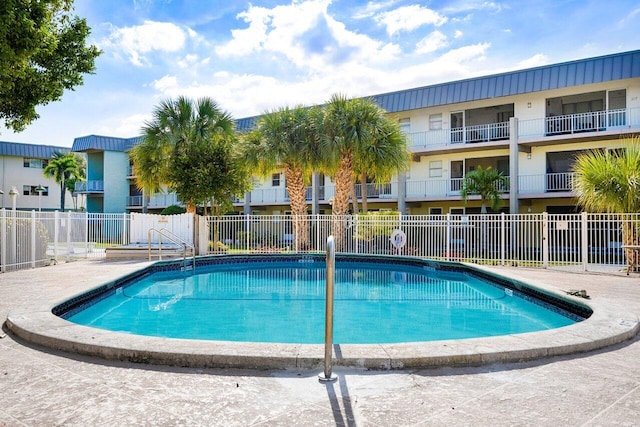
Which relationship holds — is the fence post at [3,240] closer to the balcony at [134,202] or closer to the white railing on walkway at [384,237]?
the white railing on walkway at [384,237]

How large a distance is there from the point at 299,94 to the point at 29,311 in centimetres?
1766

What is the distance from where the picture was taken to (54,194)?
4631cm

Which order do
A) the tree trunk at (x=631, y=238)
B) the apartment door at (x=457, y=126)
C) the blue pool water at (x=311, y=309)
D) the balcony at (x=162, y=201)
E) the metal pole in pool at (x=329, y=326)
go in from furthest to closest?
the balcony at (x=162, y=201)
the apartment door at (x=457, y=126)
the tree trunk at (x=631, y=238)
the blue pool water at (x=311, y=309)
the metal pole in pool at (x=329, y=326)

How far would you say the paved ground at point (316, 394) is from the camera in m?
3.24

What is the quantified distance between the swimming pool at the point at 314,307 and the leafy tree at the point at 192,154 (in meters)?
5.79

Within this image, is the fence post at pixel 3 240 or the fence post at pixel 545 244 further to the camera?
the fence post at pixel 545 244

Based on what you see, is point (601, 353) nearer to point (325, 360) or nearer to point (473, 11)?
point (325, 360)

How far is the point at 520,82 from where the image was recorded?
74.2ft

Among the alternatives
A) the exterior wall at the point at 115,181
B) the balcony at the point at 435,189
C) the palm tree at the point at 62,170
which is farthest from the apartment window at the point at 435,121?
the palm tree at the point at 62,170

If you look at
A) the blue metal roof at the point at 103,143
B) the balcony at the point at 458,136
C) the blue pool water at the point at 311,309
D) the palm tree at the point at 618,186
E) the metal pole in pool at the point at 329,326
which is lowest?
the blue pool water at the point at 311,309

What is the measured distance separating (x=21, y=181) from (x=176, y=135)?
30071mm

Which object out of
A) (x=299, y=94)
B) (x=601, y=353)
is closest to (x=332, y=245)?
(x=601, y=353)

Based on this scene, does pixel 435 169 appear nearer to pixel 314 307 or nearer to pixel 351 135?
pixel 351 135

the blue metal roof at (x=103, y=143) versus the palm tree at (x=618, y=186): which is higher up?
the blue metal roof at (x=103, y=143)
